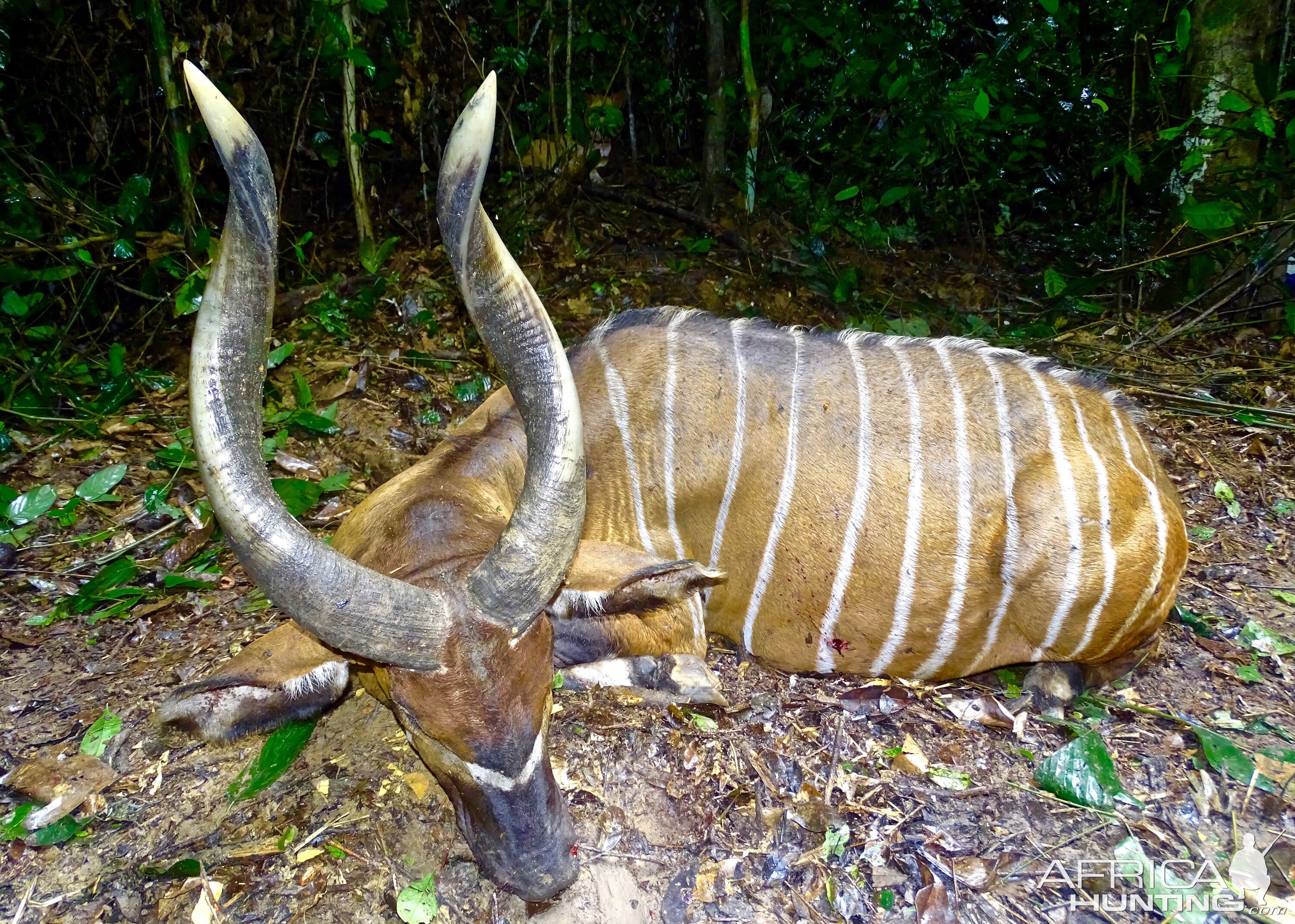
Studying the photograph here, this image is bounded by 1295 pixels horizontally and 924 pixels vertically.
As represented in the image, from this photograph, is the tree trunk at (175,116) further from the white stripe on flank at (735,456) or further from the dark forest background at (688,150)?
the white stripe on flank at (735,456)

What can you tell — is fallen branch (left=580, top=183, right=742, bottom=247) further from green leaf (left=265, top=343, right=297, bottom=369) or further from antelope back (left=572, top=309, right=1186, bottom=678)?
antelope back (left=572, top=309, right=1186, bottom=678)

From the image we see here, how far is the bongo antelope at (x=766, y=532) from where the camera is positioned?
214 cm

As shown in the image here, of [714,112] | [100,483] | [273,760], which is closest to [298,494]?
[100,483]

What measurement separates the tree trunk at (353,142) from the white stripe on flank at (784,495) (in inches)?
128

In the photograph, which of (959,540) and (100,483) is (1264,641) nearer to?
(959,540)

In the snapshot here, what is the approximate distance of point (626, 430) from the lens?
2.96m

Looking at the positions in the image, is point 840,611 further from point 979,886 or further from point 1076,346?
point 1076,346

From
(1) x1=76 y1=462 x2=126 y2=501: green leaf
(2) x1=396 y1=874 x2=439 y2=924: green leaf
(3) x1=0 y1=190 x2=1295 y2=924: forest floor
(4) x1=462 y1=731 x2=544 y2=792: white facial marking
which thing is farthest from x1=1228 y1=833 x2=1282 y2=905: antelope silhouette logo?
(1) x1=76 y1=462 x2=126 y2=501: green leaf

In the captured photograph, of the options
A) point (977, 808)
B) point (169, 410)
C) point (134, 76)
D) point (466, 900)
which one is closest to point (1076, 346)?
point (977, 808)

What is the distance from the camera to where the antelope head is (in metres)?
1.57

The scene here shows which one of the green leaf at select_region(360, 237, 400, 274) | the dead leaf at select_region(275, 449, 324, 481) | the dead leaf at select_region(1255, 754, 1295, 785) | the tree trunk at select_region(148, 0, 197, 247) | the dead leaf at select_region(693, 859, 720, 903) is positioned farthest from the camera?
the green leaf at select_region(360, 237, 400, 274)

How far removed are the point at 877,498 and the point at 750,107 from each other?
12.4ft

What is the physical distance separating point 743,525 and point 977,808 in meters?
1.19

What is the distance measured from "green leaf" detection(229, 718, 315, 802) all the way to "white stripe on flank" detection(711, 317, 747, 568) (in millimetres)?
1472
